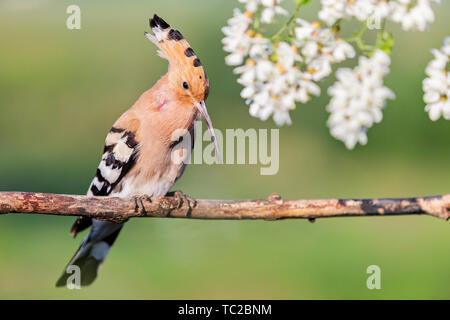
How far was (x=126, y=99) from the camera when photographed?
429 centimetres

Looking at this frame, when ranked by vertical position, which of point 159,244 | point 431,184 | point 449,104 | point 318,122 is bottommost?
point 449,104

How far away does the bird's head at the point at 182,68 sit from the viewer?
148 cm

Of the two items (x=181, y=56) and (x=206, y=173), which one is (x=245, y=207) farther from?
(x=206, y=173)

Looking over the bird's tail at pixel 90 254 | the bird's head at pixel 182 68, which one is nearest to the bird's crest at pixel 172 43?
the bird's head at pixel 182 68

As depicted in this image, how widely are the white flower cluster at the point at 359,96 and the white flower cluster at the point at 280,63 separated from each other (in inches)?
1.7

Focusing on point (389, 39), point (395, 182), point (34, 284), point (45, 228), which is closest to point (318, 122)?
point (395, 182)

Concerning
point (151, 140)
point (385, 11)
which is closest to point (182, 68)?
point (151, 140)

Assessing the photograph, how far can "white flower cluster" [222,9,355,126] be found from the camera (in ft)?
3.37

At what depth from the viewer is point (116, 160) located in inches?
70.1

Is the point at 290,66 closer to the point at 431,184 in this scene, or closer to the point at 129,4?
the point at 431,184

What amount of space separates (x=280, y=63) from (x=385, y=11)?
0.57 ft

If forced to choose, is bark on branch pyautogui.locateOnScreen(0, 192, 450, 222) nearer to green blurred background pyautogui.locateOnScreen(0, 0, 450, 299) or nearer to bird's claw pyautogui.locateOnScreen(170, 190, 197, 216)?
bird's claw pyautogui.locateOnScreen(170, 190, 197, 216)

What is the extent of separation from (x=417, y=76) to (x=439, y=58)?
3073mm

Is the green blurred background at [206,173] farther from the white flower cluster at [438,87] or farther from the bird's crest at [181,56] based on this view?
the white flower cluster at [438,87]
